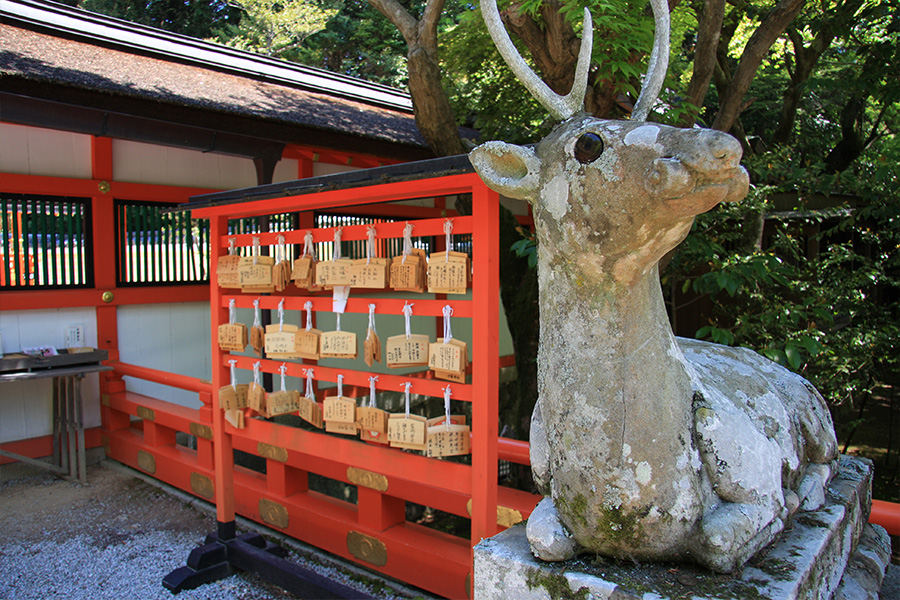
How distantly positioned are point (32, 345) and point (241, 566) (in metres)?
3.07

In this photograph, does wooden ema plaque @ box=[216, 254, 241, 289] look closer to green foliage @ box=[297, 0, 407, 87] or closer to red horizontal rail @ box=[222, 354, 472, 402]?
red horizontal rail @ box=[222, 354, 472, 402]

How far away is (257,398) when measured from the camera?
338 cm

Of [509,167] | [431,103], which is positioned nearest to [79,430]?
[431,103]

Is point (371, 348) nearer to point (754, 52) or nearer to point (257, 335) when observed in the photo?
point (257, 335)

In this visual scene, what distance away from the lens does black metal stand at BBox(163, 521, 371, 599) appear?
3215 mm

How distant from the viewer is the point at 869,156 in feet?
19.4

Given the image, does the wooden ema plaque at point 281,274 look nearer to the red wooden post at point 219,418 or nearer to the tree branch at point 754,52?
the red wooden post at point 219,418

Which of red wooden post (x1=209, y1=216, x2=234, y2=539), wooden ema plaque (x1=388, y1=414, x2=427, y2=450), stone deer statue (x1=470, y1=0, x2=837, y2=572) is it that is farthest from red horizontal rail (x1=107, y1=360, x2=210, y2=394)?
stone deer statue (x1=470, y1=0, x2=837, y2=572)

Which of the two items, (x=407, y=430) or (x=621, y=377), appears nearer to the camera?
(x=621, y=377)

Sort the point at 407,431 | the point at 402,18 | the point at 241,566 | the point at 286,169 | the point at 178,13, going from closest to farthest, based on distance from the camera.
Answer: the point at 407,431 < the point at 241,566 < the point at 402,18 < the point at 286,169 < the point at 178,13

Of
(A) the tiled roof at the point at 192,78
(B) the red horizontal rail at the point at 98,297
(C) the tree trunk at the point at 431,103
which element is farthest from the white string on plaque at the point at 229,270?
(B) the red horizontal rail at the point at 98,297

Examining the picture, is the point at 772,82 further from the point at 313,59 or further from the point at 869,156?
the point at 313,59

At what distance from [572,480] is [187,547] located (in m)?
3.45

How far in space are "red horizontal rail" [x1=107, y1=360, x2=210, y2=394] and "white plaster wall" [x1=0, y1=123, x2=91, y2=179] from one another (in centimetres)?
174
